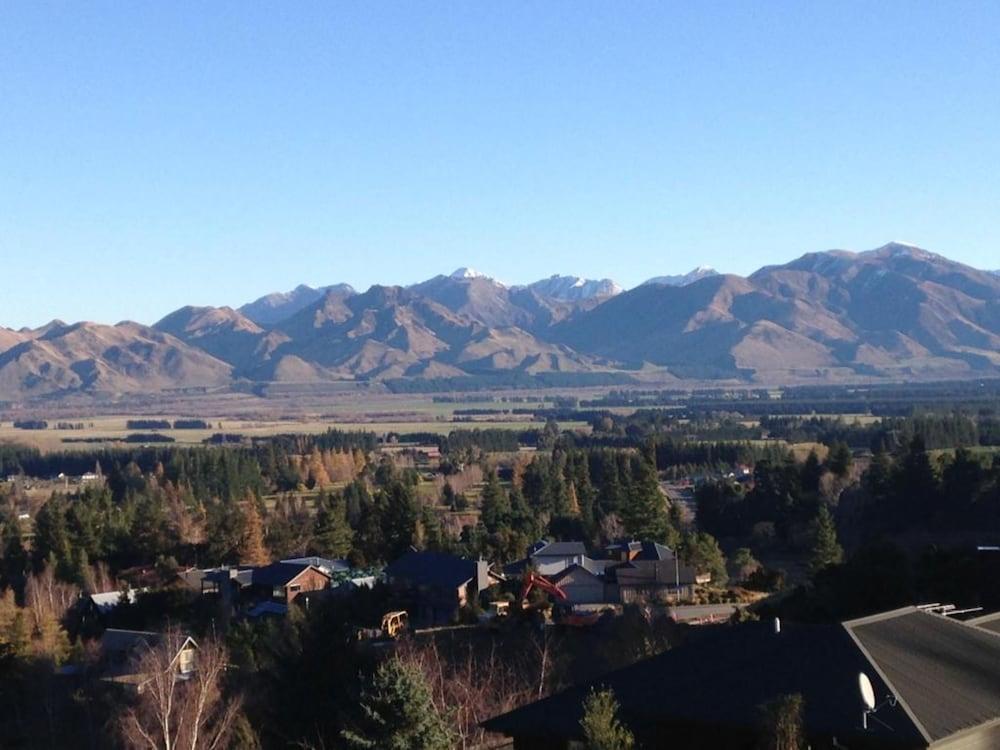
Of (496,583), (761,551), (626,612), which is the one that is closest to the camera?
(626,612)

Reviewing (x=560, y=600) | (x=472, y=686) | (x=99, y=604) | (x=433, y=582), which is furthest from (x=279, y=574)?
(x=472, y=686)

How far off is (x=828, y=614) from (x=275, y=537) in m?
24.6

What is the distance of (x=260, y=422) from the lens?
468ft

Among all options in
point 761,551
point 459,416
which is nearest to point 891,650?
point 761,551

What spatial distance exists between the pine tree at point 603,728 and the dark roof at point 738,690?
675 mm

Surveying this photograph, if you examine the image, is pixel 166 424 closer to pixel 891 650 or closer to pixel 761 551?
pixel 761 551

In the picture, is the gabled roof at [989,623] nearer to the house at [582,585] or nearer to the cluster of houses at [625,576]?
the cluster of houses at [625,576]

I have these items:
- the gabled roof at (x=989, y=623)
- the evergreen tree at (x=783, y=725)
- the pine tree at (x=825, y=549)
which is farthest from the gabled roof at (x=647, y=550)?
the evergreen tree at (x=783, y=725)

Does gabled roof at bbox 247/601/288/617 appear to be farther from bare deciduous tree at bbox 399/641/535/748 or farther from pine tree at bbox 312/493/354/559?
bare deciduous tree at bbox 399/641/535/748

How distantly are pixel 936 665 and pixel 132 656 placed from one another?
19359 mm

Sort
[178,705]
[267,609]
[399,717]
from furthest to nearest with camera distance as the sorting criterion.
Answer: [267,609]
[178,705]
[399,717]

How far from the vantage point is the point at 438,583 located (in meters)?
32.5

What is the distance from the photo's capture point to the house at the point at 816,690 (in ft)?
32.7

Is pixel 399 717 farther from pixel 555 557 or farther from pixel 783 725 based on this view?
pixel 555 557
